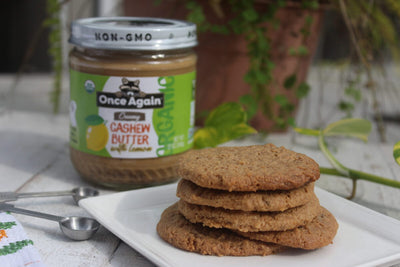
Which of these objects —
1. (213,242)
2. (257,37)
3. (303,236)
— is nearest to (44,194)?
(213,242)

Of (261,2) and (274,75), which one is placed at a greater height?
(261,2)

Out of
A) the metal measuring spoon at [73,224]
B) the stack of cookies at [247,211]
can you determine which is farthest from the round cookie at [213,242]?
the metal measuring spoon at [73,224]

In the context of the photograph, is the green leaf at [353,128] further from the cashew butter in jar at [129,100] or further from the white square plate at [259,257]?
the cashew butter in jar at [129,100]

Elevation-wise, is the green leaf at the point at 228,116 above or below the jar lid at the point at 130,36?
below

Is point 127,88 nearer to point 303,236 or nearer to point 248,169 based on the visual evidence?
point 248,169

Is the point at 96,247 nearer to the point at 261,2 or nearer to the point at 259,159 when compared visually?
the point at 259,159

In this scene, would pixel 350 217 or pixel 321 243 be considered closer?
pixel 321 243

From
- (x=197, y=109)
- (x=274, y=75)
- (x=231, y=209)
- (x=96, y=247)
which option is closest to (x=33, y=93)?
(x=197, y=109)

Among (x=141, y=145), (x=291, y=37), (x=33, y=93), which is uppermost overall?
(x=291, y=37)

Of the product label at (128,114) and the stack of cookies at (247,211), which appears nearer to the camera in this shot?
the stack of cookies at (247,211)
